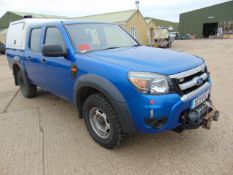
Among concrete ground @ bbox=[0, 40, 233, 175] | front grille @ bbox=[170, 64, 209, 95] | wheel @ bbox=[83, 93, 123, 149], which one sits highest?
front grille @ bbox=[170, 64, 209, 95]

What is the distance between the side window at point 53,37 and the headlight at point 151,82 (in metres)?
1.60

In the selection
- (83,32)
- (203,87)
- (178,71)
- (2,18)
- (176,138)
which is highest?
(2,18)

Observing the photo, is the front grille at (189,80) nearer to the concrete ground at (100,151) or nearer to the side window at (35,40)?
the concrete ground at (100,151)

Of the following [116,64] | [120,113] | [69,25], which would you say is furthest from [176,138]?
[69,25]

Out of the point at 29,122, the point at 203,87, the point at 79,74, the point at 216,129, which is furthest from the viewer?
the point at 29,122

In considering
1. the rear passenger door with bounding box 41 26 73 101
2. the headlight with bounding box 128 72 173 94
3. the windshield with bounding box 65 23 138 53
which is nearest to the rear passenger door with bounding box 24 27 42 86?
the rear passenger door with bounding box 41 26 73 101

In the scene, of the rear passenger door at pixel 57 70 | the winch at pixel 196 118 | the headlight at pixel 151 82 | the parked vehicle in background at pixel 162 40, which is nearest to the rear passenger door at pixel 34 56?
the rear passenger door at pixel 57 70

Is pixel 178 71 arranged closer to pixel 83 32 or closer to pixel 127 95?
pixel 127 95

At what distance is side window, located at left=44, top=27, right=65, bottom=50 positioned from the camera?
4.01 m

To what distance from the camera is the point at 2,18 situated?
118 ft

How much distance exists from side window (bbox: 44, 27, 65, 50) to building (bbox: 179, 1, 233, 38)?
4713 centimetres

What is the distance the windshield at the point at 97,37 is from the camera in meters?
3.85

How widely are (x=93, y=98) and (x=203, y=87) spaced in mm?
1550

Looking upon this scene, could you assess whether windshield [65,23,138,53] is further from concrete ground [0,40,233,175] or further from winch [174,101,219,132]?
winch [174,101,219,132]
